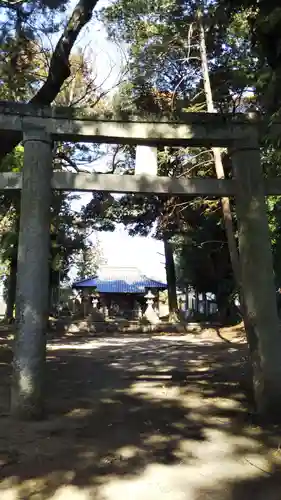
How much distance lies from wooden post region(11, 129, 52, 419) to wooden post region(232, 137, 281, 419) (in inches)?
91.7

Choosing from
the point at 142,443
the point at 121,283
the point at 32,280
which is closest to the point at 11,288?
the point at 121,283

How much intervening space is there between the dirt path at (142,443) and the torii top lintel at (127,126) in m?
3.32

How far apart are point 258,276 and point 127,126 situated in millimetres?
2389

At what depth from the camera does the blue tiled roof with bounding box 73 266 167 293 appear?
112ft

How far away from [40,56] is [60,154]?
3.46m

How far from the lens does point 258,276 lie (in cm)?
540

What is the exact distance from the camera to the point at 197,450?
4281mm

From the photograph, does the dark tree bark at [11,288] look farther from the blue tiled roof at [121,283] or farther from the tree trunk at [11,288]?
the blue tiled roof at [121,283]

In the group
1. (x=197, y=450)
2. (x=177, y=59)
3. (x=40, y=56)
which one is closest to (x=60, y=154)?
(x=40, y=56)

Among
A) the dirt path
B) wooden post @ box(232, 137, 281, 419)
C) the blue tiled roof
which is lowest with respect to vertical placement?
the dirt path

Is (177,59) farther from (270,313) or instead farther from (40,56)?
(270,313)

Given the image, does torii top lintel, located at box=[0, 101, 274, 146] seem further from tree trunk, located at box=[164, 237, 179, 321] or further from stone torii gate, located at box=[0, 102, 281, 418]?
tree trunk, located at box=[164, 237, 179, 321]

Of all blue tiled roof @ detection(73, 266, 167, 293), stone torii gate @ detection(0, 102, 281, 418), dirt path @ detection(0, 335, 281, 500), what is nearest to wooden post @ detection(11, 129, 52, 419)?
stone torii gate @ detection(0, 102, 281, 418)

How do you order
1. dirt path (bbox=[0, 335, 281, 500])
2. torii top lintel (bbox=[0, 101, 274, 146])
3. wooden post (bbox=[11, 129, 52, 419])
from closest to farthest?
dirt path (bbox=[0, 335, 281, 500])
wooden post (bbox=[11, 129, 52, 419])
torii top lintel (bbox=[0, 101, 274, 146])
